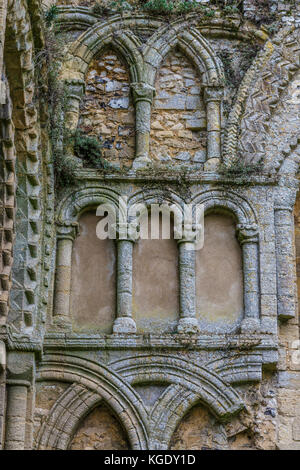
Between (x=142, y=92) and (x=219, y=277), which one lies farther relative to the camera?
(x=142, y=92)

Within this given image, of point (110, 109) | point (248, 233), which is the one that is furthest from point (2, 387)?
point (110, 109)

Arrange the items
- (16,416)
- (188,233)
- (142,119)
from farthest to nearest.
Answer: (142,119), (188,233), (16,416)

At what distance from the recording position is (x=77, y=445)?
9.63m

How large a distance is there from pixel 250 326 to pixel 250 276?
0.54 m

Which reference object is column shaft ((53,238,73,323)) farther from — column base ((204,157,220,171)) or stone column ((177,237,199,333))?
column base ((204,157,220,171))

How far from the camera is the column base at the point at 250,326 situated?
9961 mm

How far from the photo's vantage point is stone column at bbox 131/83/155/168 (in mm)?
10742

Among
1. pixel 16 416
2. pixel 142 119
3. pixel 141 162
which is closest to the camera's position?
pixel 16 416

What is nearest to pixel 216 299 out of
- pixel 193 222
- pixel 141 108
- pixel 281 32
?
pixel 193 222

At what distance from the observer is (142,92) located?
432 inches

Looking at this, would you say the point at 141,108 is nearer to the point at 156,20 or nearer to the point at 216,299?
the point at 156,20

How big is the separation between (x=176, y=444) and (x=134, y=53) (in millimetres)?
4194

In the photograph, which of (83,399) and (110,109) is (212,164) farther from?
(83,399)
